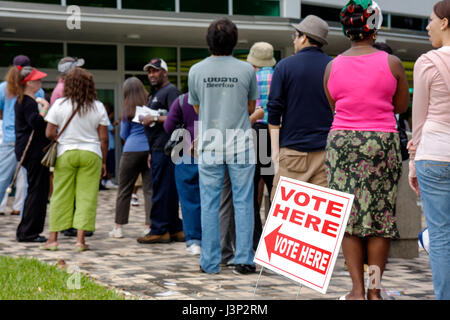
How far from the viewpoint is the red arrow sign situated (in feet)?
14.1

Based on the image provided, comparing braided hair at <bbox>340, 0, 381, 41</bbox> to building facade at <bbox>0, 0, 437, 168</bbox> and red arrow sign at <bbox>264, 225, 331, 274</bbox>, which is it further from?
building facade at <bbox>0, 0, 437, 168</bbox>

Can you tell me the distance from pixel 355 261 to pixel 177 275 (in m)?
1.78

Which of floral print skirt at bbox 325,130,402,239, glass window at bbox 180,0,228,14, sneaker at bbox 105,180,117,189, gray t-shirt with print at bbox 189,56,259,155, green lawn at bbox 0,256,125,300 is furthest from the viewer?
glass window at bbox 180,0,228,14

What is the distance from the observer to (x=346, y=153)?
450cm

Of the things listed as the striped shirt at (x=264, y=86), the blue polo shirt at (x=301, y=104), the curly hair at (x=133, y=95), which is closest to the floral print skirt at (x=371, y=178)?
the blue polo shirt at (x=301, y=104)

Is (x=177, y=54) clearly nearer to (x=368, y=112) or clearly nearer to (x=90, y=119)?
(x=90, y=119)

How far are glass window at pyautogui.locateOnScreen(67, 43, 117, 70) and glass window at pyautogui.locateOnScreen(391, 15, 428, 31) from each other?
309 inches

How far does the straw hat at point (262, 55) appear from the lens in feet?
21.5

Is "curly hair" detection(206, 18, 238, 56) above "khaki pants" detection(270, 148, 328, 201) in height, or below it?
above

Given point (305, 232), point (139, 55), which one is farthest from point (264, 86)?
point (139, 55)

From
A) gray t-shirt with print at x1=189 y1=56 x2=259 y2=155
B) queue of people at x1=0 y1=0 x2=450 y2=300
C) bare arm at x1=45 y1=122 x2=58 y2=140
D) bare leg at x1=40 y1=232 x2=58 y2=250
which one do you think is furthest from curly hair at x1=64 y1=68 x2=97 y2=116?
gray t-shirt with print at x1=189 y1=56 x2=259 y2=155

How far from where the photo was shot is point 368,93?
4.50 m
